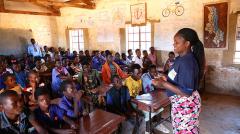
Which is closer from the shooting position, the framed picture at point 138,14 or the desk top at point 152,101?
the desk top at point 152,101

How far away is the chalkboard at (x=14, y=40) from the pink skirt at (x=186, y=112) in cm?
929

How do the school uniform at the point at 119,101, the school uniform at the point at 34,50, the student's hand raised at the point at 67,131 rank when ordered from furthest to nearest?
the school uniform at the point at 34,50 < the school uniform at the point at 119,101 < the student's hand raised at the point at 67,131

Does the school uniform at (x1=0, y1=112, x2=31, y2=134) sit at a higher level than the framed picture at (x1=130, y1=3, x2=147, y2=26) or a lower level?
lower

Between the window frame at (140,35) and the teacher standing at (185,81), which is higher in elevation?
the window frame at (140,35)

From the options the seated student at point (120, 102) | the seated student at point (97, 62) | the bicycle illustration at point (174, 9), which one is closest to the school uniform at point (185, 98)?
the seated student at point (120, 102)

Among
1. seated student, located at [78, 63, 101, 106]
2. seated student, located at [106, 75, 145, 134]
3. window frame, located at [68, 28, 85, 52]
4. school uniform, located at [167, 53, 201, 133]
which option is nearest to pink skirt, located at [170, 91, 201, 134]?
school uniform, located at [167, 53, 201, 133]

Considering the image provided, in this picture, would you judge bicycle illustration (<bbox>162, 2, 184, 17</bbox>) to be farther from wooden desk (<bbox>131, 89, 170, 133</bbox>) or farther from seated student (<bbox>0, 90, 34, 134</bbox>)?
seated student (<bbox>0, 90, 34, 134</bbox>)

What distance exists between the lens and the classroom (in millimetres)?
2010

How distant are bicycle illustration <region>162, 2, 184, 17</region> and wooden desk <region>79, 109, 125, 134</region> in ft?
17.6

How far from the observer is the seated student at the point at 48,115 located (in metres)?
2.21

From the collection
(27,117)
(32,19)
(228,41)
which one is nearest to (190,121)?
(27,117)

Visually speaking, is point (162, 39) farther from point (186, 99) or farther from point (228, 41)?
point (186, 99)

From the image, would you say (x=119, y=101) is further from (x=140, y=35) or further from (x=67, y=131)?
(x=140, y=35)

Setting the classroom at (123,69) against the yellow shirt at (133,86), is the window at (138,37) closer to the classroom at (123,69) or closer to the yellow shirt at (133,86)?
the classroom at (123,69)
